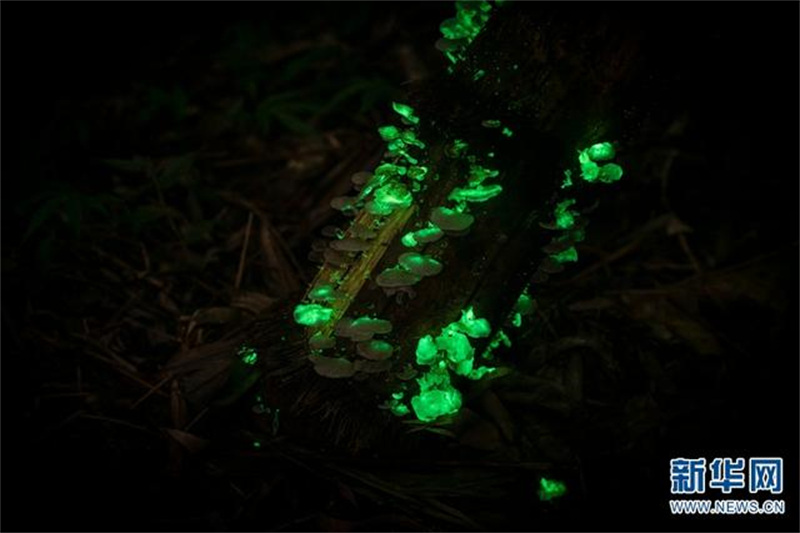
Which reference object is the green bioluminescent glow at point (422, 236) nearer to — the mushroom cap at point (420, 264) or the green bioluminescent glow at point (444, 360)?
the mushroom cap at point (420, 264)

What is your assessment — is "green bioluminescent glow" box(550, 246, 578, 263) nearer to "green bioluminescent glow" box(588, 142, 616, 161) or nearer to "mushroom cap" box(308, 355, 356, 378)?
"green bioluminescent glow" box(588, 142, 616, 161)

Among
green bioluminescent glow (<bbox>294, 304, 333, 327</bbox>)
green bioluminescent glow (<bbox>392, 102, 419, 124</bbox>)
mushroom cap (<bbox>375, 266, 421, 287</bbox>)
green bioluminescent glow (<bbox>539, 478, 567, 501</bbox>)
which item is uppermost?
green bioluminescent glow (<bbox>392, 102, 419, 124</bbox>)

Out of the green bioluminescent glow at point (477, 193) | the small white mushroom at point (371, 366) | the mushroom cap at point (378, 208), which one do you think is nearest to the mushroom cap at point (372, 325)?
the small white mushroom at point (371, 366)

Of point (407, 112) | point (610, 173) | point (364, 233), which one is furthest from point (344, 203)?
point (610, 173)

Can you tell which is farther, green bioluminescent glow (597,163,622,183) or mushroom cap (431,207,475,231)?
green bioluminescent glow (597,163,622,183)

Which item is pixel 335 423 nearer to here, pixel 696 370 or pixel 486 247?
pixel 486 247

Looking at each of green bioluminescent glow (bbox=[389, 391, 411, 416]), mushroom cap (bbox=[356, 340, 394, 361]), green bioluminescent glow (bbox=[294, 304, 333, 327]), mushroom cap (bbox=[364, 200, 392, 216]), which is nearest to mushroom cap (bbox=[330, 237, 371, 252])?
mushroom cap (bbox=[364, 200, 392, 216])

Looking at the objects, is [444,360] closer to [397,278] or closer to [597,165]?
[397,278]
